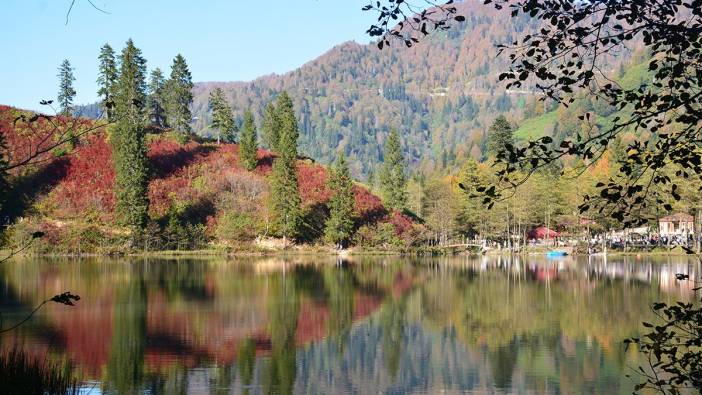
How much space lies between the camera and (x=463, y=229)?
324 feet

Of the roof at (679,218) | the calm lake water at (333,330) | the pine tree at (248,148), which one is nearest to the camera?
the calm lake water at (333,330)

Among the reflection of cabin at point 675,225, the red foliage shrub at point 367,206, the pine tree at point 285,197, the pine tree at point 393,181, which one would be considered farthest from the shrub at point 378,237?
the reflection of cabin at point 675,225

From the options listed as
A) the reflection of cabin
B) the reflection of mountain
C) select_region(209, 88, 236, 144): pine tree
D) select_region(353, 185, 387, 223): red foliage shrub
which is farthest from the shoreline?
select_region(209, 88, 236, 144): pine tree

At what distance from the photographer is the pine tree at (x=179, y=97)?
320ft

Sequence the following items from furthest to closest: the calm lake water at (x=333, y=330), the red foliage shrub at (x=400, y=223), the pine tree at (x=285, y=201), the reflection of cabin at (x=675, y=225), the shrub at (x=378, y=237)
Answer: the reflection of cabin at (x=675, y=225)
the red foliage shrub at (x=400, y=223)
the shrub at (x=378, y=237)
the pine tree at (x=285, y=201)
the calm lake water at (x=333, y=330)

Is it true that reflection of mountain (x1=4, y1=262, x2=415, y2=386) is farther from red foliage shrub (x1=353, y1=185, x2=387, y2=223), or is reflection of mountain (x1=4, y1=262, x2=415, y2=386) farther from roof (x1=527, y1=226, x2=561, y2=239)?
roof (x1=527, y1=226, x2=561, y2=239)

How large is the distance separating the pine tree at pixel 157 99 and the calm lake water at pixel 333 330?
6029 cm

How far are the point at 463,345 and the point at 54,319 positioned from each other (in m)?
15.8

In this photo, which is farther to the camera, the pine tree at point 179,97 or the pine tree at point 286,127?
the pine tree at point 179,97

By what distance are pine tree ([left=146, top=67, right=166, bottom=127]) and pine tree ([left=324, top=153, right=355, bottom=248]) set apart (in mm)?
34942

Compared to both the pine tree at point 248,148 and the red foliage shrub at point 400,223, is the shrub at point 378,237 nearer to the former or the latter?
the red foliage shrub at point 400,223

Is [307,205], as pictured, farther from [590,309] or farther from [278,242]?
[590,309]

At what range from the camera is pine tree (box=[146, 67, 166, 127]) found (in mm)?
108625

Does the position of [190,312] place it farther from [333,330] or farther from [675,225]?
[675,225]
